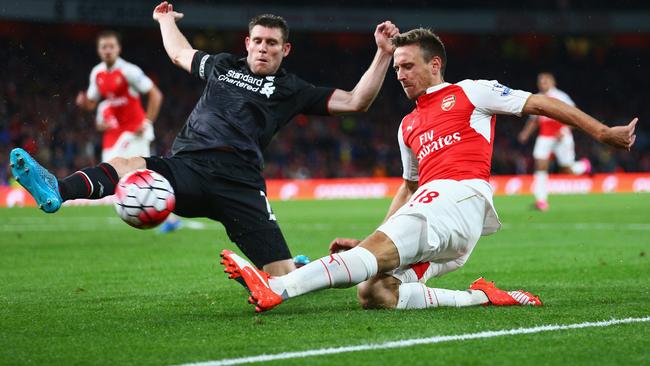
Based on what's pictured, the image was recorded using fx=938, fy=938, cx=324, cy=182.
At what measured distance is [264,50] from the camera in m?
6.49

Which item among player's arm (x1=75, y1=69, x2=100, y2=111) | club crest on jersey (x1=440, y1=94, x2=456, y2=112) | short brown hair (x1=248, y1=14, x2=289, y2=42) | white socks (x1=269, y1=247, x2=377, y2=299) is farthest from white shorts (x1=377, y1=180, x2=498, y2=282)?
player's arm (x1=75, y1=69, x2=100, y2=111)

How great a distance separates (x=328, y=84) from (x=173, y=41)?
1114 inches

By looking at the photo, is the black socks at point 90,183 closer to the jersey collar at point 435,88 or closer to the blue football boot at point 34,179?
the blue football boot at point 34,179

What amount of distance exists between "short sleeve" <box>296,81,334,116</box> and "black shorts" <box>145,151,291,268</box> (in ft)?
1.98

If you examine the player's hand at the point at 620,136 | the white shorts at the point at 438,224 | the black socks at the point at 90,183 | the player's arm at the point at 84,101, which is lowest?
the white shorts at the point at 438,224

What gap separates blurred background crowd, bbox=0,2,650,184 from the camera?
28.5m

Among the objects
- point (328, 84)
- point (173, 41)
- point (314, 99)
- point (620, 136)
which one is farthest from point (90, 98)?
point (328, 84)

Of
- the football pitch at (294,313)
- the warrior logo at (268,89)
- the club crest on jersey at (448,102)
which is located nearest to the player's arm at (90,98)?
the football pitch at (294,313)

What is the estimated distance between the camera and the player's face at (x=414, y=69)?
613 cm

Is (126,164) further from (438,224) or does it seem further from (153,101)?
(153,101)

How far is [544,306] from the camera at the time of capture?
5.99 metres

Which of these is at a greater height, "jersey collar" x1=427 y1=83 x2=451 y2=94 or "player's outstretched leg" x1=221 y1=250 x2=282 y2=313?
"jersey collar" x1=427 y1=83 x2=451 y2=94

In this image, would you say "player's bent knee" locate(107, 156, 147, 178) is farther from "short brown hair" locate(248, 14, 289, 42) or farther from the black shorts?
"short brown hair" locate(248, 14, 289, 42)

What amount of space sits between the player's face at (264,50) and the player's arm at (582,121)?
5.99ft
